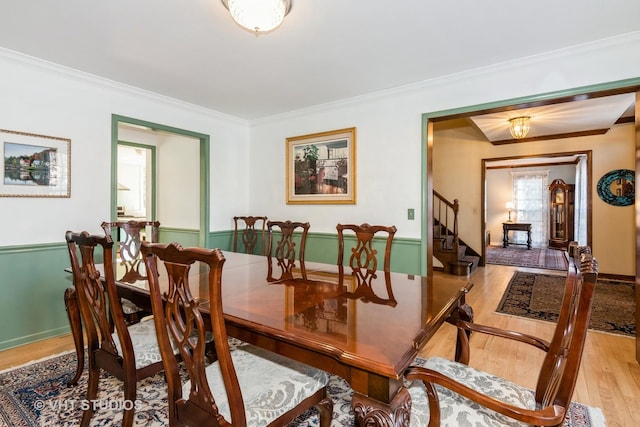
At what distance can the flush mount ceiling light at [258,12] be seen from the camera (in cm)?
171

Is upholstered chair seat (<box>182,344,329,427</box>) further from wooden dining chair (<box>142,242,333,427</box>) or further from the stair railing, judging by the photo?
the stair railing

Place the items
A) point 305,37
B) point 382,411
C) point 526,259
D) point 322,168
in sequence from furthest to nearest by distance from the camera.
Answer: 1. point 526,259
2. point 322,168
3. point 305,37
4. point 382,411

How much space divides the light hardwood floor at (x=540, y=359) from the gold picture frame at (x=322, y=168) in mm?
1865

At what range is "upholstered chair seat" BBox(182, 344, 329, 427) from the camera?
1146 mm

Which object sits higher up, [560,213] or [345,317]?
[560,213]

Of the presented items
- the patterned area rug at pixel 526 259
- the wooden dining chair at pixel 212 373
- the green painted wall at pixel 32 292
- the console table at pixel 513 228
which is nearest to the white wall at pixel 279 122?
the green painted wall at pixel 32 292

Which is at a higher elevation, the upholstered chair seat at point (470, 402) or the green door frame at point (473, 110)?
the green door frame at point (473, 110)

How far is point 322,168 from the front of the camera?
386 centimetres

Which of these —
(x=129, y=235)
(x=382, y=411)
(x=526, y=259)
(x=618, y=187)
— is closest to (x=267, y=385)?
(x=382, y=411)

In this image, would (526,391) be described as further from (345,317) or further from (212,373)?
(212,373)

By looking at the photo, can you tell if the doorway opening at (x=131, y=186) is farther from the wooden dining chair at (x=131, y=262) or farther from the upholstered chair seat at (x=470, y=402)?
the upholstered chair seat at (x=470, y=402)

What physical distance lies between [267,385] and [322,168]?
2887 millimetres

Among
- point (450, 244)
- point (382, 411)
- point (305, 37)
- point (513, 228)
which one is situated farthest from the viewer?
point (513, 228)

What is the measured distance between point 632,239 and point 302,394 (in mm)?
6282
